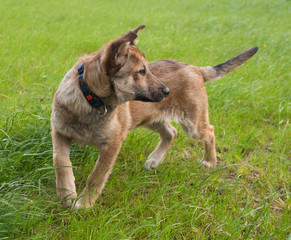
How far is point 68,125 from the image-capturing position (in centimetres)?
267

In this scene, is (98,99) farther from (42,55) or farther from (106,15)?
(106,15)

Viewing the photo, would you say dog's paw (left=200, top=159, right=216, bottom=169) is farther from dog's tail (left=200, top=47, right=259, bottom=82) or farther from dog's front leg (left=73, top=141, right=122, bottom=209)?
dog's front leg (left=73, top=141, right=122, bottom=209)

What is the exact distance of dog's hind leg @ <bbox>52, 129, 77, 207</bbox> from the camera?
2447mm

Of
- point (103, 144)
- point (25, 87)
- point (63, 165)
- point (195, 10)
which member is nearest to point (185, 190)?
point (103, 144)

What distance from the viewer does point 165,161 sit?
3.51 m

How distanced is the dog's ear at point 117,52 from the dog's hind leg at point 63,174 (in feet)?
2.46

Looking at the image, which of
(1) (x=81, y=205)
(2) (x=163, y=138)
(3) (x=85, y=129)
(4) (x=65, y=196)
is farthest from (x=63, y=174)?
(2) (x=163, y=138)

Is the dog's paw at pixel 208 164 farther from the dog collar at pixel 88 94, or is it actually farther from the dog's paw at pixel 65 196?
the dog's paw at pixel 65 196

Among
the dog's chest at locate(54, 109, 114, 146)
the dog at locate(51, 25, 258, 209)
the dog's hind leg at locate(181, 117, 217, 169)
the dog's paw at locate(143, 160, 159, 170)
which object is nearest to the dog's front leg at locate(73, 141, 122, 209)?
the dog at locate(51, 25, 258, 209)

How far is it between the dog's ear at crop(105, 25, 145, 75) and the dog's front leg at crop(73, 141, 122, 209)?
0.69 meters

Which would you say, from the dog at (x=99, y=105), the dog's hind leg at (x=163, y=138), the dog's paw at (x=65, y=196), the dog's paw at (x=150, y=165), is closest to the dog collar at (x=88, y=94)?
the dog at (x=99, y=105)

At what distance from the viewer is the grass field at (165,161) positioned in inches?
91.1

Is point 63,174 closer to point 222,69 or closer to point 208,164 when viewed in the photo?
point 208,164

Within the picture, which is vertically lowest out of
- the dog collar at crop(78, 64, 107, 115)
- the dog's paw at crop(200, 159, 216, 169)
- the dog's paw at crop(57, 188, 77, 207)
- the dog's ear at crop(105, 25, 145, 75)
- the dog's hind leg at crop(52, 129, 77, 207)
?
the dog's paw at crop(200, 159, 216, 169)
